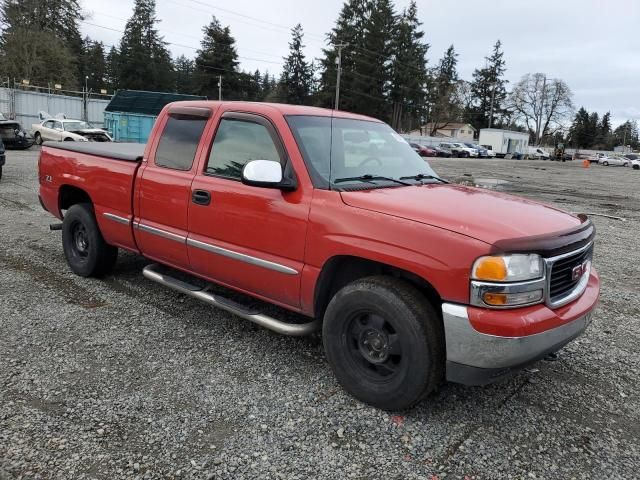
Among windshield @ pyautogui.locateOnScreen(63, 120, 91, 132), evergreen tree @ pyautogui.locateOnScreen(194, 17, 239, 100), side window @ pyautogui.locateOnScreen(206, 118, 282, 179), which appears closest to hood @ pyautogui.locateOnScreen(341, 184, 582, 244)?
side window @ pyautogui.locateOnScreen(206, 118, 282, 179)

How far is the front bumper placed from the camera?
271 cm

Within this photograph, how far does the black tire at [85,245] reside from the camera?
5281 millimetres

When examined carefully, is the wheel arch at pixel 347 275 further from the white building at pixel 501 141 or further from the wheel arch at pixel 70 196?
the white building at pixel 501 141

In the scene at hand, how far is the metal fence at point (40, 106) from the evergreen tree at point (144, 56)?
42886 millimetres

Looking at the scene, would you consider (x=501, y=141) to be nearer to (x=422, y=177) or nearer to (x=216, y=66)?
(x=216, y=66)

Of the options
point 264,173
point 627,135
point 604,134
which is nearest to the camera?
point 264,173

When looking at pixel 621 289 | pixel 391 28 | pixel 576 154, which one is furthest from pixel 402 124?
pixel 621 289

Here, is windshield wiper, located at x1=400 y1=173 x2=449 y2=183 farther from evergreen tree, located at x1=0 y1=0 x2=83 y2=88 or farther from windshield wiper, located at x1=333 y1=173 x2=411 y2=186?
evergreen tree, located at x1=0 y1=0 x2=83 y2=88

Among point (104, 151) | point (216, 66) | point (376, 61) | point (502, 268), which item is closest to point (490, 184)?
point (104, 151)

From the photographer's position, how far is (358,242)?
3123mm

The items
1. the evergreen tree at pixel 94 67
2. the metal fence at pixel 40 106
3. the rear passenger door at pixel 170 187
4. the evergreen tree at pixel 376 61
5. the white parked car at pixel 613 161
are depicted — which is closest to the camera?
the rear passenger door at pixel 170 187

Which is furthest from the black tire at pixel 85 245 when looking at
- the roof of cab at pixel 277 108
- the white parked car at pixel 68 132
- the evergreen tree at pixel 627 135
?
the evergreen tree at pixel 627 135

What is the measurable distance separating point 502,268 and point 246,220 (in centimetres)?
181

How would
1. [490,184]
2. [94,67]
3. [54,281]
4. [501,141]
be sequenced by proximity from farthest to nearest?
[94,67] → [501,141] → [490,184] → [54,281]
